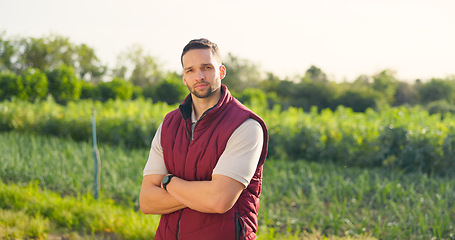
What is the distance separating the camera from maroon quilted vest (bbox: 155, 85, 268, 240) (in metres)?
1.57

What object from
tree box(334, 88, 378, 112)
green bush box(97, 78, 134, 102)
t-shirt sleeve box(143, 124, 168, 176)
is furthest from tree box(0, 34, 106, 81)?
t-shirt sleeve box(143, 124, 168, 176)

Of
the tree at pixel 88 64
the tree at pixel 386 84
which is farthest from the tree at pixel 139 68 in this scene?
the tree at pixel 386 84

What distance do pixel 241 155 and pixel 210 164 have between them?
16cm

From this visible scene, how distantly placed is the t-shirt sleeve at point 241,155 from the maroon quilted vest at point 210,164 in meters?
0.03

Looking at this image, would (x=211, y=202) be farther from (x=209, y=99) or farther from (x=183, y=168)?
(x=209, y=99)

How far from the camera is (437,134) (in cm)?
554

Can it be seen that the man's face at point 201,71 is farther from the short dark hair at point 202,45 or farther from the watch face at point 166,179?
the watch face at point 166,179

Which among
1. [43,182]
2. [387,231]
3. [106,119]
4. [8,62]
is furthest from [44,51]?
[387,231]

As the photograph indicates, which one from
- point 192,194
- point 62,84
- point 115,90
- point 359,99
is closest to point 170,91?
point 115,90

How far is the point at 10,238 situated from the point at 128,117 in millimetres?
4730

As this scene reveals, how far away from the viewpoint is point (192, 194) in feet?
5.16

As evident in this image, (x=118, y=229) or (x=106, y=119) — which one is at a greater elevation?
(x=106, y=119)

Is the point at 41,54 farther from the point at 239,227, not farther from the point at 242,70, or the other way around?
the point at 239,227

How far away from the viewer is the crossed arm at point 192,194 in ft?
4.95
